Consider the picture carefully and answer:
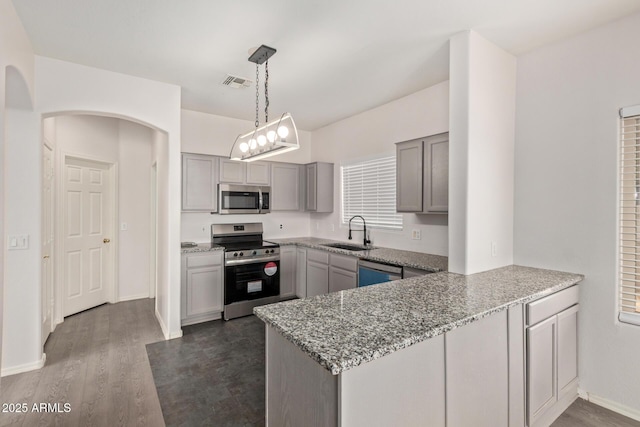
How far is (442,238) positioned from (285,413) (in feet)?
8.40

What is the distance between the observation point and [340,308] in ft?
5.53

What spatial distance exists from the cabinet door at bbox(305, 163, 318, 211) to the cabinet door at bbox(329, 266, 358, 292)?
1.33 metres

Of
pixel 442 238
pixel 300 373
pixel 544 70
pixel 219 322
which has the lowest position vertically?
pixel 219 322

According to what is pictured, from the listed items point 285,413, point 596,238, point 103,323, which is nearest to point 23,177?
point 103,323

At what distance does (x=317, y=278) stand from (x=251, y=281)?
896 mm

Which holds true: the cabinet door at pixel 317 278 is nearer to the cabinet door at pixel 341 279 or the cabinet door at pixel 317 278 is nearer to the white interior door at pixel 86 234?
the cabinet door at pixel 341 279

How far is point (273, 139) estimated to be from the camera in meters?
2.62

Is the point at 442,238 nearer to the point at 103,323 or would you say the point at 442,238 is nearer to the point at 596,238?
the point at 596,238

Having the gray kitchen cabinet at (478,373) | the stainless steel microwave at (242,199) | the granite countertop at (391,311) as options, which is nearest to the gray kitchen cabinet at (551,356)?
the granite countertop at (391,311)

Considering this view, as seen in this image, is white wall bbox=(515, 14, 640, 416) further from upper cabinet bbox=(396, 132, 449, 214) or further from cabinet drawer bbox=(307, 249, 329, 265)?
cabinet drawer bbox=(307, 249, 329, 265)

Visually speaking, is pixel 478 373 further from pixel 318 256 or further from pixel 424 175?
pixel 318 256

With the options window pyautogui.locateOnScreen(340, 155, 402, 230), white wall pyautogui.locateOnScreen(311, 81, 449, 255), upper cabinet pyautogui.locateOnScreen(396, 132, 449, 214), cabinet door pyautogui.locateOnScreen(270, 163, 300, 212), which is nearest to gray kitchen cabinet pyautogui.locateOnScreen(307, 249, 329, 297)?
white wall pyautogui.locateOnScreen(311, 81, 449, 255)

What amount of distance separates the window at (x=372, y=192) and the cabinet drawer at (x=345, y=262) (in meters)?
0.73

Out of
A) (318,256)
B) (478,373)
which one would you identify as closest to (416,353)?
(478,373)
